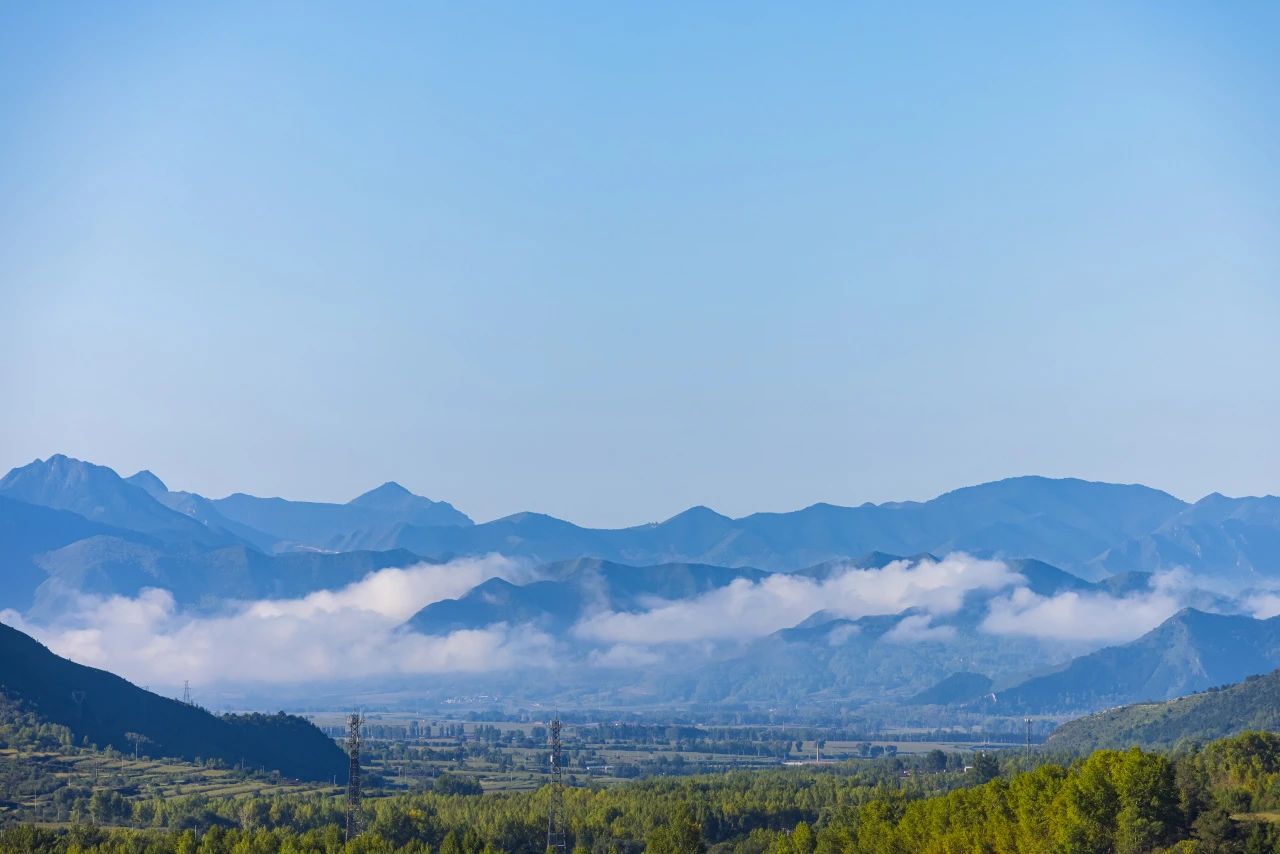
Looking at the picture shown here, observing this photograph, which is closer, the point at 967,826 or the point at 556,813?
the point at 967,826

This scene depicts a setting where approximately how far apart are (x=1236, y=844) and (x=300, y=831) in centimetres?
10339

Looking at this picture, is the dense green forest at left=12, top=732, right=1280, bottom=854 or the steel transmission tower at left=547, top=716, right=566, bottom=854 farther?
the steel transmission tower at left=547, top=716, right=566, bottom=854

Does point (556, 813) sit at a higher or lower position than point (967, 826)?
higher

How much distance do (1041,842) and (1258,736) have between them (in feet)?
178

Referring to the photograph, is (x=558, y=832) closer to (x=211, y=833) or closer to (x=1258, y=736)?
(x=211, y=833)

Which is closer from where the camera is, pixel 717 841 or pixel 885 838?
pixel 885 838

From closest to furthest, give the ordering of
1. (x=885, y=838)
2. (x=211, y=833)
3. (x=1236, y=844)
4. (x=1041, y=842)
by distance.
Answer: (x=1236, y=844), (x=1041, y=842), (x=885, y=838), (x=211, y=833)

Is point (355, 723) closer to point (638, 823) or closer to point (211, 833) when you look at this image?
point (211, 833)

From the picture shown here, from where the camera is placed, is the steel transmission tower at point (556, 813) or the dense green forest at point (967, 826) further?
the steel transmission tower at point (556, 813)

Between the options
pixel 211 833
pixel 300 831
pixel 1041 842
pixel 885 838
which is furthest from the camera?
pixel 300 831

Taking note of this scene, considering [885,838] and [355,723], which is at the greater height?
[355,723]

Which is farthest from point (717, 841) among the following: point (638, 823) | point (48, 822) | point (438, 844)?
point (48, 822)

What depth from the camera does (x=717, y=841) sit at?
194 m

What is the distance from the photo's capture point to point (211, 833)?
6412 inches
